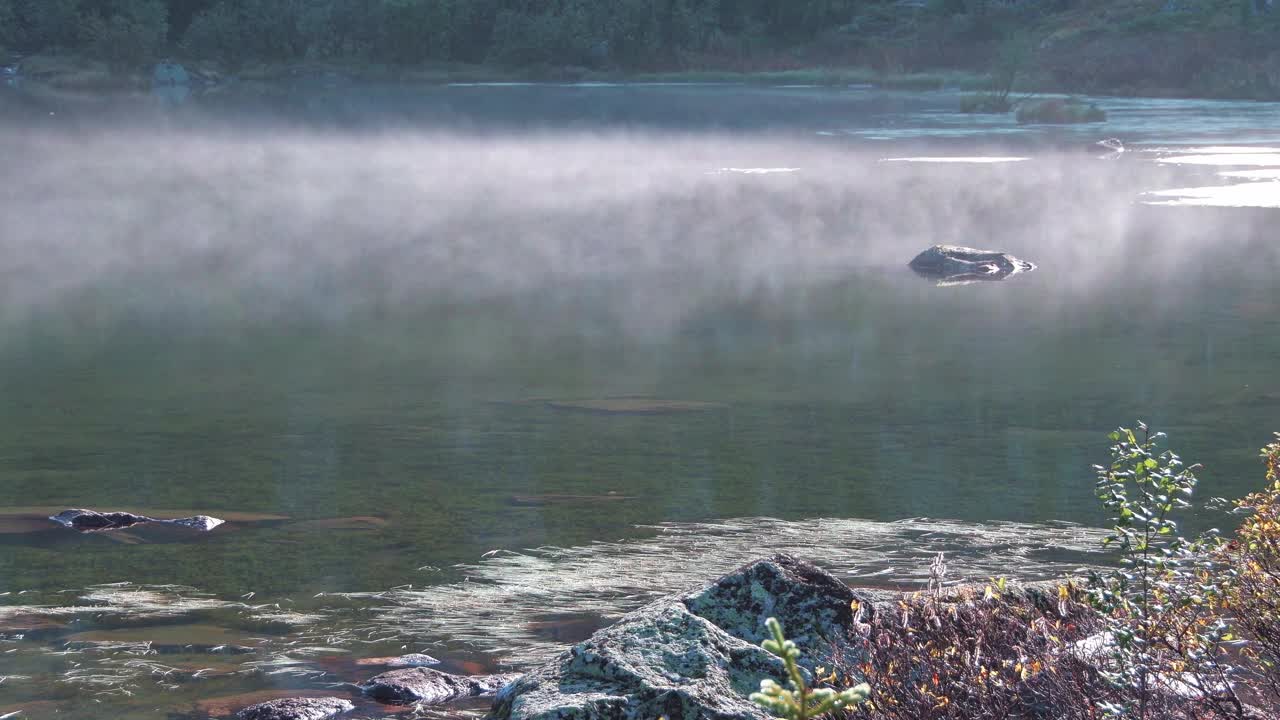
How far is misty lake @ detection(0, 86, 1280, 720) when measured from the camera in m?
7.17

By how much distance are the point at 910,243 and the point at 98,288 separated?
40.4 feet

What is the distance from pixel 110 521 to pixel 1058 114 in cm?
5049

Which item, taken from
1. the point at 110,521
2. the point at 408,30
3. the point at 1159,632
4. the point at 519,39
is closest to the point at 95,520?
the point at 110,521

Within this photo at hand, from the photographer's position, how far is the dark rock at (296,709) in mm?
5480

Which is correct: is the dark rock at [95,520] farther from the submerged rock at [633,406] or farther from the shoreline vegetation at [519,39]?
the shoreline vegetation at [519,39]

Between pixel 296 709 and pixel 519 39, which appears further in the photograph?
pixel 519 39

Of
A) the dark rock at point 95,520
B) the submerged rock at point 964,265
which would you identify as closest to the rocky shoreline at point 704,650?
the dark rock at point 95,520

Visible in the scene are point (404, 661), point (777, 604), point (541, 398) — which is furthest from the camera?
point (541, 398)

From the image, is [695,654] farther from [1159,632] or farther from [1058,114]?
[1058,114]

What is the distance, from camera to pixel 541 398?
40.5 feet

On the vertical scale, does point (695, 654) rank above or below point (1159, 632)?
below

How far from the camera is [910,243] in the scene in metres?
23.8

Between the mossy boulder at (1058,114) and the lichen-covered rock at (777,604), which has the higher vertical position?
the lichen-covered rock at (777,604)

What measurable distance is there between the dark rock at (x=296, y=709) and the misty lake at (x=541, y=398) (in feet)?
0.98
